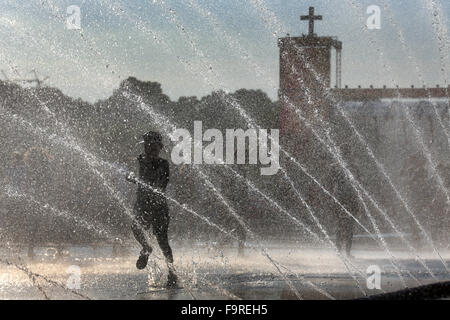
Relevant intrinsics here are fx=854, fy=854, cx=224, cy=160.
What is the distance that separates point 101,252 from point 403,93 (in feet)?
91.3

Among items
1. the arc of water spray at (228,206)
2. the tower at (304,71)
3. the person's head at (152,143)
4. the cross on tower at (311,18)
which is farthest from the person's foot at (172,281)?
the cross on tower at (311,18)

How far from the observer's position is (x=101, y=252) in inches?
602

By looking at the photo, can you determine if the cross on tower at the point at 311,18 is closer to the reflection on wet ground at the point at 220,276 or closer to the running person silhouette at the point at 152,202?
the reflection on wet ground at the point at 220,276

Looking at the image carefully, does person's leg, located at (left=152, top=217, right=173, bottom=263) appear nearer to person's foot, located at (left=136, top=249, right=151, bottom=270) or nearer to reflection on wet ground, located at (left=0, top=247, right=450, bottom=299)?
person's foot, located at (left=136, top=249, right=151, bottom=270)

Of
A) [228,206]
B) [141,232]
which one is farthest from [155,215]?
[228,206]

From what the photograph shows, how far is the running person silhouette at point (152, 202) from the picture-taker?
9734mm

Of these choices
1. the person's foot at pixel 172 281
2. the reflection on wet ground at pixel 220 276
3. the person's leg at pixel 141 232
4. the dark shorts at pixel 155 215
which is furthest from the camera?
the person's leg at pixel 141 232

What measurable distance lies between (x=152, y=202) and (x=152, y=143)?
2.27 ft

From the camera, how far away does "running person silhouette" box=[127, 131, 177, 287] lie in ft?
31.9

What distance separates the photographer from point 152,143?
9.94 metres

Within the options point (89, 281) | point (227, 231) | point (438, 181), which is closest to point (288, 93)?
point (438, 181)

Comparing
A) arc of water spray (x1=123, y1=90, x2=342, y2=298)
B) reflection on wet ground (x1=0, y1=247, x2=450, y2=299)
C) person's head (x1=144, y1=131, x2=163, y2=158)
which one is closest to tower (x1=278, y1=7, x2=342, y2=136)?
arc of water spray (x1=123, y1=90, x2=342, y2=298)

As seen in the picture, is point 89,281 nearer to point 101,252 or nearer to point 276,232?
point 101,252
